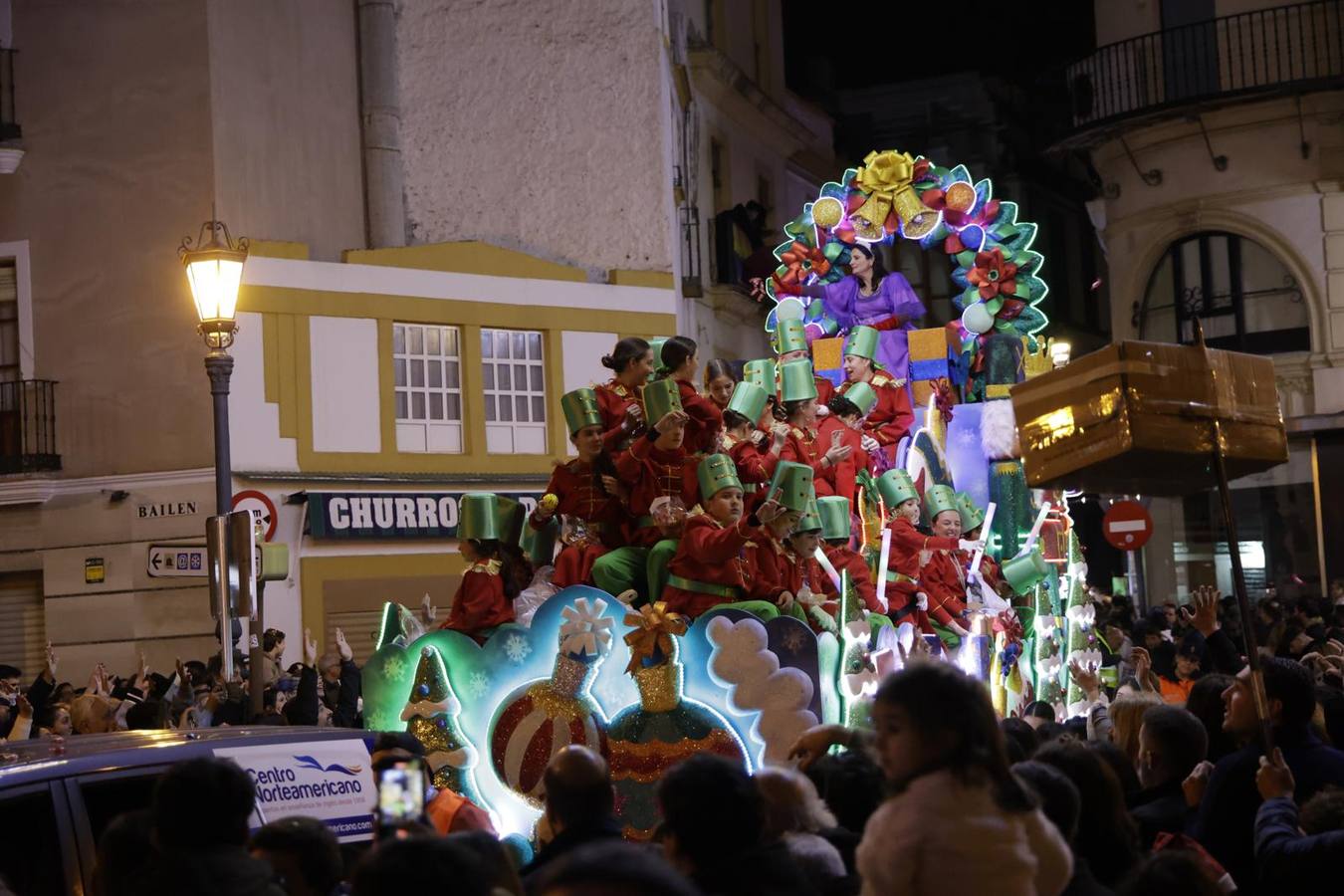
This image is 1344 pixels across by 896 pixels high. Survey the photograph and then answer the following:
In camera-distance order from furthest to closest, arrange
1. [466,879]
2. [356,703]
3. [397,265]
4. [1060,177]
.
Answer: [1060,177] → [397,265] → [356,703] → [466,879]

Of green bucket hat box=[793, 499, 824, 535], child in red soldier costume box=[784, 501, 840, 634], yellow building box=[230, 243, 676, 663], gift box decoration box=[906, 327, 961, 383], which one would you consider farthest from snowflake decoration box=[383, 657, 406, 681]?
yellow building box=[230, 243, 676, 663]

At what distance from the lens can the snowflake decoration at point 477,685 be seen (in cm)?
967

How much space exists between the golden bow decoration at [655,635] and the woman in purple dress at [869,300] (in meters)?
6.21

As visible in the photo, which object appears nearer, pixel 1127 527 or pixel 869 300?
pixel 869 300

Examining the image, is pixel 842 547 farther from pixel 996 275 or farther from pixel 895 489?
pixel 996 275

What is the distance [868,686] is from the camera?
941 cm

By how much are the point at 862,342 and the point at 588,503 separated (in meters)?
4.28

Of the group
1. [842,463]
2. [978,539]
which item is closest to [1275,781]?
[842,463]

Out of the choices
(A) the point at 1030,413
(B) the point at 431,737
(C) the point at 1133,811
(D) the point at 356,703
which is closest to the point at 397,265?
(D) the point at 356,703

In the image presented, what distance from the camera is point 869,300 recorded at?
1519 centimetres

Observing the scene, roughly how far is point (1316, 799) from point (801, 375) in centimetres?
679

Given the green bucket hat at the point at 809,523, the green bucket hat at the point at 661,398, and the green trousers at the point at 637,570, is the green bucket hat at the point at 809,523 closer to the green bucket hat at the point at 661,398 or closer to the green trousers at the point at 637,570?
the green trousers at the point at 637,570

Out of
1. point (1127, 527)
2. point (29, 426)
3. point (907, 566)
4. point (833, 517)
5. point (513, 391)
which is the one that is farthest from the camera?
point (513, 391)

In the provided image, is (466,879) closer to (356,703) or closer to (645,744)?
(645,744)
